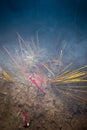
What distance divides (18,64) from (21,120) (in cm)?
383

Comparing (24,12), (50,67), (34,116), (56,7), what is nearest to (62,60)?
(50,67)

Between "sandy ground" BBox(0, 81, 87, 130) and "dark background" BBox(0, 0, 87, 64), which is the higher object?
"dark background" BBox(0, 0, 87, 64)

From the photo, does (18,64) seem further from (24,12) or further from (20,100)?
(24,12)

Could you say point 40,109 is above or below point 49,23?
below

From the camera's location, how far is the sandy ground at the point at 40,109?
4.98m

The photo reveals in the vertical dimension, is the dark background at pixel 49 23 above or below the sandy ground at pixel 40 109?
above

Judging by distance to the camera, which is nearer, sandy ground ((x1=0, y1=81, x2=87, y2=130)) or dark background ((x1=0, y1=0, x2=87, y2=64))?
sandy ground ((x1=0, y1=81, x2=87, y2=130))

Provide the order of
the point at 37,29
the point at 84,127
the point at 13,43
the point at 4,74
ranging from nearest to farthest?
the point at 84,127
the point at 4,74
the point at 13,43
the point at 37,29

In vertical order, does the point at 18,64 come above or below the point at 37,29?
below

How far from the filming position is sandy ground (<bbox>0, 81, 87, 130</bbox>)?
4984 millimetres

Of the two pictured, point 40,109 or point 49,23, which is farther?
point 49,23

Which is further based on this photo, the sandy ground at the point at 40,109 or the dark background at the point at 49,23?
the dark background at the point at 49,23

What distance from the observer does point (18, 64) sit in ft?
26.5

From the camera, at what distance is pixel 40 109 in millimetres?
5488
